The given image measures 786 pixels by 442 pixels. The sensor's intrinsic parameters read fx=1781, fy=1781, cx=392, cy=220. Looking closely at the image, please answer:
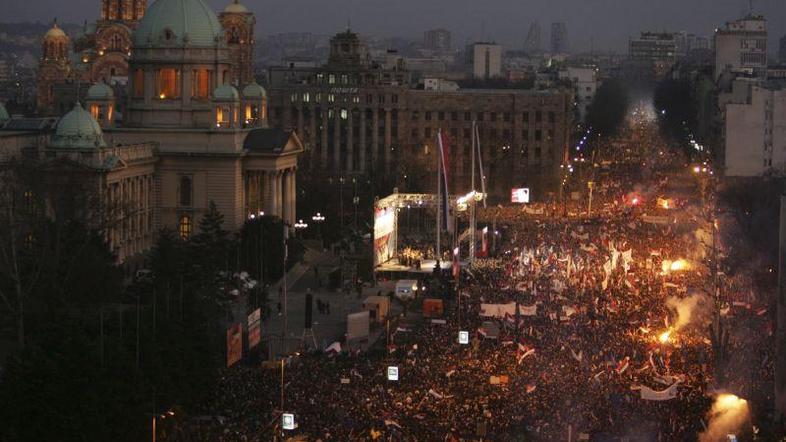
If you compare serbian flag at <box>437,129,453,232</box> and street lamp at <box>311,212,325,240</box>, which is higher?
serbian flag at <box>437,129,453,232</box>

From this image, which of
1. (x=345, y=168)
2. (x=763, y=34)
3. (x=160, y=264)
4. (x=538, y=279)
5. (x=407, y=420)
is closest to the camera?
(x=407, y=420)

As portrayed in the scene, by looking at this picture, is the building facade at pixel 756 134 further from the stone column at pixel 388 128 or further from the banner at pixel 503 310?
the banner at pixel 503 310

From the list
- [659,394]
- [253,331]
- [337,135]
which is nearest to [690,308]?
[253,331]

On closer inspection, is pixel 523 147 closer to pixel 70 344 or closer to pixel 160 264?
pixel 160 264

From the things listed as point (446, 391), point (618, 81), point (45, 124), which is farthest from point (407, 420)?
point (618, 81)

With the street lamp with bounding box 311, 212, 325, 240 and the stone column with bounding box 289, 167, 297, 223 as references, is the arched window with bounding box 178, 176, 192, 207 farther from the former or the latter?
the street lamp with bounding box 311, 212, 325, 240

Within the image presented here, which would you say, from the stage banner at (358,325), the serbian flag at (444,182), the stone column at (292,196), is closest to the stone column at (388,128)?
the stone column at (292,196)

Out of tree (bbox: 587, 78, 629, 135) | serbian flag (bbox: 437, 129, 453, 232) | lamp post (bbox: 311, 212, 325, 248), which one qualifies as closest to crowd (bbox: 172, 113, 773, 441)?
serbian flag (bbox: 437, 129, 453, 232)
